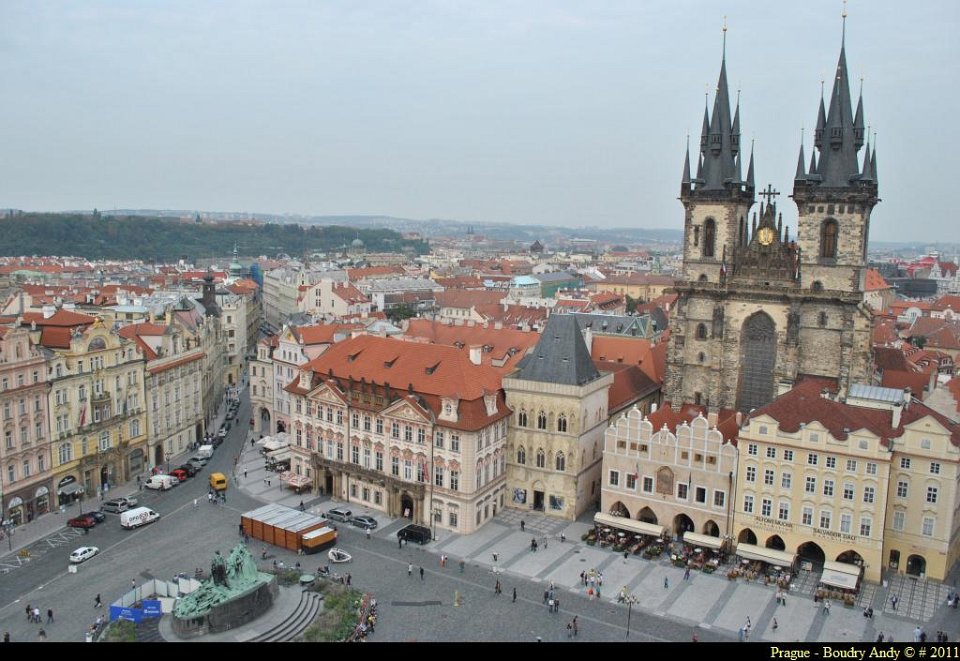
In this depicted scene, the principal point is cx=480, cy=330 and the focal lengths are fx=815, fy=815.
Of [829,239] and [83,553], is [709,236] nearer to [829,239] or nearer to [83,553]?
[829,239]

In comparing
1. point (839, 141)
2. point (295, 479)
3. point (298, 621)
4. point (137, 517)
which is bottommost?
point (137, 517)

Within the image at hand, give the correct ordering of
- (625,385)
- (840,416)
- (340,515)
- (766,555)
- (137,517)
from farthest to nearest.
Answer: (625,385)
(340,515)
(137,517)
(766,555)
(840,416)

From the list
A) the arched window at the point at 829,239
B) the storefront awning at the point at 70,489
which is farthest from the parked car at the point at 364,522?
the arched window at the point at 829,239

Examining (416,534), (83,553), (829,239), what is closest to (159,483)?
(83,553)

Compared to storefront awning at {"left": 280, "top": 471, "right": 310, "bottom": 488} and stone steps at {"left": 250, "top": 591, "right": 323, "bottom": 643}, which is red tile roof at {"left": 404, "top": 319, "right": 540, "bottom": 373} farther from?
stone steps at {"left": 250, "top": 591, "right": 323, "bottom": 643}

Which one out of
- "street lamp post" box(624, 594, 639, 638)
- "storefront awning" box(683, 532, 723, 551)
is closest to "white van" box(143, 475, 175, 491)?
"street lamp post" box(624, 594, 639, 638)
